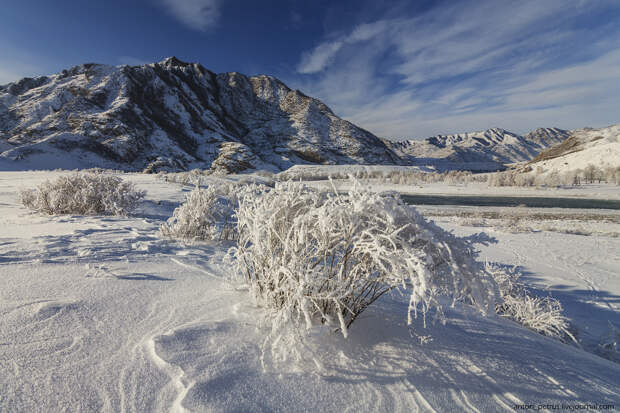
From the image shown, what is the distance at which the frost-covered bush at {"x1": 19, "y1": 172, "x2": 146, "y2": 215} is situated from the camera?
476 cm

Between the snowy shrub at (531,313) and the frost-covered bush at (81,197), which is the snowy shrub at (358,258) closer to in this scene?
the snowy shrub at (531,313)

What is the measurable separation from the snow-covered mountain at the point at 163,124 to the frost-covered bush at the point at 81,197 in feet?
123

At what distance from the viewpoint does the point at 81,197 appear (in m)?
4.91

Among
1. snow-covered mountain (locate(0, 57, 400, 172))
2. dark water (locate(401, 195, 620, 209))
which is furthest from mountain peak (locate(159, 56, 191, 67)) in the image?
dark water (locate(401, 195, 620, 209))

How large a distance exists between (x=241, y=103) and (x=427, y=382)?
104m

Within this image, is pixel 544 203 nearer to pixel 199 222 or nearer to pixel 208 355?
pixel 199 222

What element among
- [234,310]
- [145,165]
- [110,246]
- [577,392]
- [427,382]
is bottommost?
[577,392]

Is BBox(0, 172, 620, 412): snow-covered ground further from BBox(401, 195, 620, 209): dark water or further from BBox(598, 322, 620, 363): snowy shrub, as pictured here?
BBox(401, 195, 620, 209): dark water

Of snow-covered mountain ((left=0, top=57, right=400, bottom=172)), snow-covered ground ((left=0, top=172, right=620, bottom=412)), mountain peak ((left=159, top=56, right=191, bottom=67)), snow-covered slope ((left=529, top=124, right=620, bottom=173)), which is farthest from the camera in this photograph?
mountain peak ((left=159, top=56, right=191, bottom=67))

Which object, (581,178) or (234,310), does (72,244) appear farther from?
(581,178)

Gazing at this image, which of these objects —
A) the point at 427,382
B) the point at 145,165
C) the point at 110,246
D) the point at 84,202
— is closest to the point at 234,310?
the point at 427,382

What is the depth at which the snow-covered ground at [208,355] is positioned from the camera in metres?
1.16

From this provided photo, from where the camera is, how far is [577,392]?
4.90 ft

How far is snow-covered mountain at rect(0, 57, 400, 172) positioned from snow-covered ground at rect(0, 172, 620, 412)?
42.0 metres
